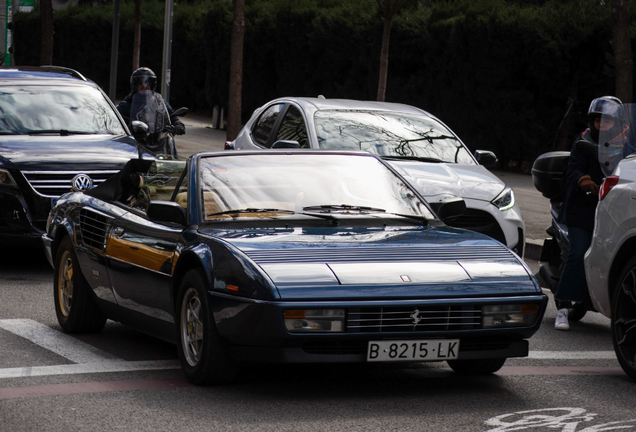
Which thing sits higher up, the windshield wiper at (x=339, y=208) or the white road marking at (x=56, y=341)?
the windshield wiper at (x=339, y=208)

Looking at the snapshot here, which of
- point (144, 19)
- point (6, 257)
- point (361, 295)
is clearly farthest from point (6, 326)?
point (144, 19)

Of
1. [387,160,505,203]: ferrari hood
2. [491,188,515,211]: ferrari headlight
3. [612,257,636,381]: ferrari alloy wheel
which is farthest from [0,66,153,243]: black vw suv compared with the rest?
[612,257,636,381]: ferrari alloy wheel

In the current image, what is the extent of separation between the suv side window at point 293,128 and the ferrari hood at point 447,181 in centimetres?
105

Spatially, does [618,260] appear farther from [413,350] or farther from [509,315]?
[413,350]

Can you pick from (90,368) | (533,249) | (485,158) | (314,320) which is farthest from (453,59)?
(314,320)

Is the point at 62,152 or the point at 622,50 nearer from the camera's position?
the point at 62,152

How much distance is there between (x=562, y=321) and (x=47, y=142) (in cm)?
574

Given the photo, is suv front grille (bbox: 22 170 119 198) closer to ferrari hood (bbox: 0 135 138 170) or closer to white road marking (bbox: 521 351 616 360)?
ferrari hood (bbox: 0 135 138 170)

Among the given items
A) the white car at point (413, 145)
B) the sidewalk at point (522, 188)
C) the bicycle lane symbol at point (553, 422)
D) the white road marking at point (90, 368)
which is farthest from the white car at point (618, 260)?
the sidewalk at point (522, 188)

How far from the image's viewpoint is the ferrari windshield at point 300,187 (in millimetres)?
6738

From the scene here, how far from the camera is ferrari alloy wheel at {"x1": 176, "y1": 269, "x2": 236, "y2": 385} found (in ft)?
19.5

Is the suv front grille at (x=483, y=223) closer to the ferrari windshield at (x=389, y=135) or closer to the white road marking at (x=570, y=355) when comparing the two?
the ferrari windshield at (x=389, y=135)

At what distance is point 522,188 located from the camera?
2056 centimetres

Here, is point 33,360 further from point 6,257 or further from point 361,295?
point 6,257
